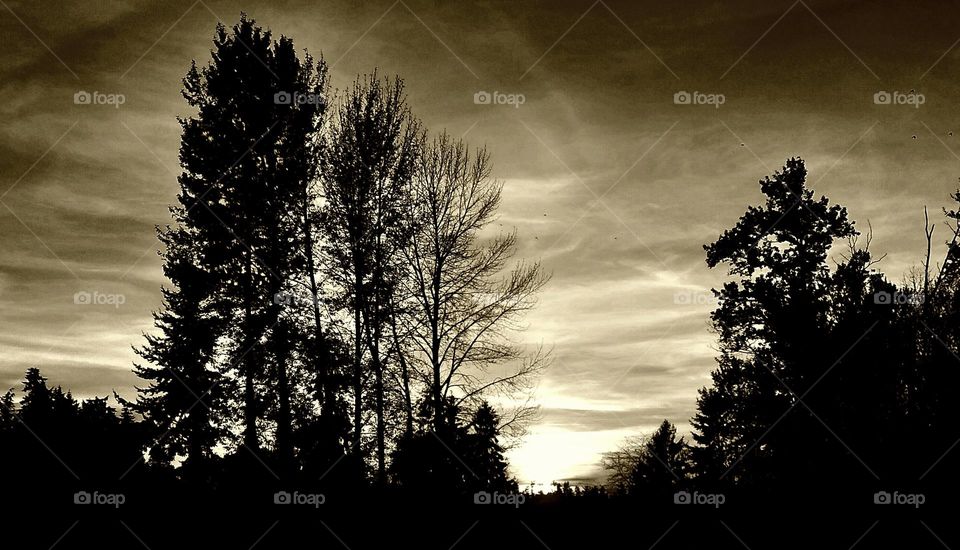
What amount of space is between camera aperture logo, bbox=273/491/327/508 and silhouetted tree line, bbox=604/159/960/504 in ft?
20.1

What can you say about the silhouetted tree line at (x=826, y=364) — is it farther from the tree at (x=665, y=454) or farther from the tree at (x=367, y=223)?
the tree at (x=665, y=454)

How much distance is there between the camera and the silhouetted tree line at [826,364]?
611 inches

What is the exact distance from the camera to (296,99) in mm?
21766

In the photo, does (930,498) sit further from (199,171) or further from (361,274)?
(199,171)

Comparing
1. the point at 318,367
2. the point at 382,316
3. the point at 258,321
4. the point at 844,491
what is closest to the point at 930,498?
the point at 844,491

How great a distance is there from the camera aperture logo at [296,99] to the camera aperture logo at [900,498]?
1875cm

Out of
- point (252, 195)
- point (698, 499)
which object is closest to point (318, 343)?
point (252, 195)

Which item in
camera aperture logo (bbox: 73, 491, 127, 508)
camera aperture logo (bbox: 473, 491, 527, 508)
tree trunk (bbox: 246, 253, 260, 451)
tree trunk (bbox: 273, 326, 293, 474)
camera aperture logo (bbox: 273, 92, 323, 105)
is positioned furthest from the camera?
camera aperture logo (bbox: 273, 92, 323, 105)

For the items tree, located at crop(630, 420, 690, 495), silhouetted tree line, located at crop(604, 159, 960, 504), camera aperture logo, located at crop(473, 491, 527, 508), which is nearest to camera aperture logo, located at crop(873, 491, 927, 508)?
silhouetted tree line, located at crop(604, 159, 960, 504)

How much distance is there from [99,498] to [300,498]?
3205 mm

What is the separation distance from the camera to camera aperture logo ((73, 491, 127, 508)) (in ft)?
34.4

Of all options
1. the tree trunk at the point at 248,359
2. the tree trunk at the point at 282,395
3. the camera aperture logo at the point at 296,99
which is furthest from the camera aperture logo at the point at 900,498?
the camera aperture logo at the point at 296,99

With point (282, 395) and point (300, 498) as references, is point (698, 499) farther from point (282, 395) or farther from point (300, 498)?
point (282, 395)

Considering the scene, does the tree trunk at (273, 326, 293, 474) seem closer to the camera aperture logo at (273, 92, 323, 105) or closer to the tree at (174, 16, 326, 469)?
the tree at (174, 16, 326, 469)
